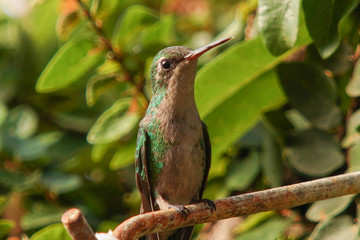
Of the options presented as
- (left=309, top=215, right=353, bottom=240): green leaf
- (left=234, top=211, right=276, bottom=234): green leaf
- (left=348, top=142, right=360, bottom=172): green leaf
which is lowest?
(left=234, top=211, right=276, bottom=234): green leaf

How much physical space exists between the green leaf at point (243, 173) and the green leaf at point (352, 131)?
47 centimetres

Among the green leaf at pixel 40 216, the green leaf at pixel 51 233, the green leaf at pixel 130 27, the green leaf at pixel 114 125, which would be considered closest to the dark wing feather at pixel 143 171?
the green leaf at pixel 114 125

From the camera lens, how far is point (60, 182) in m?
2.90

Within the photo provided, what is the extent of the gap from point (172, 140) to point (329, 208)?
26.2 inches

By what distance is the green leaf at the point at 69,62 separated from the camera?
2.47m

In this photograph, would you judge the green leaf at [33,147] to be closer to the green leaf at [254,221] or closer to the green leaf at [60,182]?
the green leaf at [60,182]

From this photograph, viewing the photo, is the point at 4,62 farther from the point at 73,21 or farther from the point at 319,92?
the point at 319,92

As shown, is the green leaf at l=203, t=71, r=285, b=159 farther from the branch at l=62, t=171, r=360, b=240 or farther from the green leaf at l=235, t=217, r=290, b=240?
the branch at l=62, t=171, r=360, b=240

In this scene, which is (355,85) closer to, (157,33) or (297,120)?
(297,120)

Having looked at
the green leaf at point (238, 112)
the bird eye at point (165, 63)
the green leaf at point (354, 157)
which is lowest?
the green leaf at point (354, 157)

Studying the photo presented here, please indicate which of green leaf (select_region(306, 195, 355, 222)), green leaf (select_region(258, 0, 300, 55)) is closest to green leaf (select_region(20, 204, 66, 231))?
green leaf (select_region(306, 195, 355, 222))

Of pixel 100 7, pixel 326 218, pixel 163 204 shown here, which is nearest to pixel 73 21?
pixel 100 7

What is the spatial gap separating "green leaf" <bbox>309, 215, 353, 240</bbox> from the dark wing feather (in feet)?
2.27

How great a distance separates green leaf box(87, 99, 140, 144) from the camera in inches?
97.0
